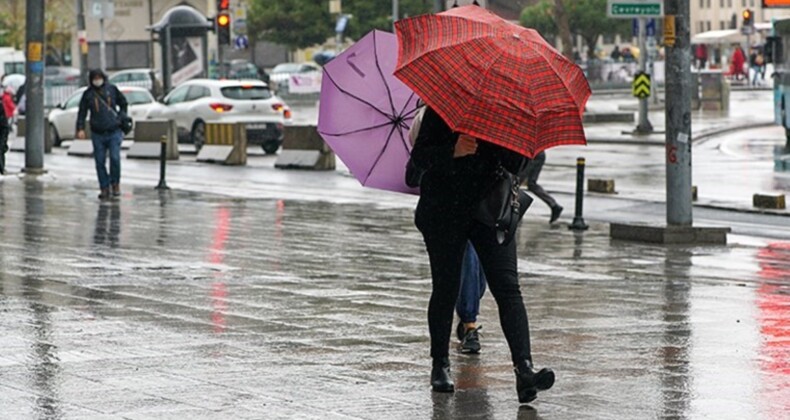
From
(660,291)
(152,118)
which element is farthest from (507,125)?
(152,118)

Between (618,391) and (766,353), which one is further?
(766,353)

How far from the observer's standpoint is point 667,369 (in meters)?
9.30

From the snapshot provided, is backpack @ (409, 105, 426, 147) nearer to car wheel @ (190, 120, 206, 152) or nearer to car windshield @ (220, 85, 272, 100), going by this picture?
car windshield @ (220, 85, 272, 100)

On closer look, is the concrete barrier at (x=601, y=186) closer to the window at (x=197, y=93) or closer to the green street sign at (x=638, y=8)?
the green street sign at (x=638, y=8)

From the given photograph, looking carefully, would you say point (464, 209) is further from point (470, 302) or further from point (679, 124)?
point (679, 124)

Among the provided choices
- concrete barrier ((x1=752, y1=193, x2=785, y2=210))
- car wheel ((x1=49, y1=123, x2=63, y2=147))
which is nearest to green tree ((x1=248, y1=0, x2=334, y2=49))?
car wheel ((x1=49, y1=123, x2=63, y2=147))

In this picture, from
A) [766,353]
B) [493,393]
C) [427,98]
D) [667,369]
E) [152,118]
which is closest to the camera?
[427,98]

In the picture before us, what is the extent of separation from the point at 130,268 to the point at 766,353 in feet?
21.5

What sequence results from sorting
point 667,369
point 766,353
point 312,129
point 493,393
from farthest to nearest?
point 312,129
point 766,353
point 667,369
point 493,393

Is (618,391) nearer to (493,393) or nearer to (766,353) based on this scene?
(493,393)

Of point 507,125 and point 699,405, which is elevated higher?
point 507,125

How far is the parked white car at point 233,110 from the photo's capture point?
36.5 m

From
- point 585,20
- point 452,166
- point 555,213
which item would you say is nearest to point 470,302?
point 452,166

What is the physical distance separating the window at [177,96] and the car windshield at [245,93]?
1447 millimetres
